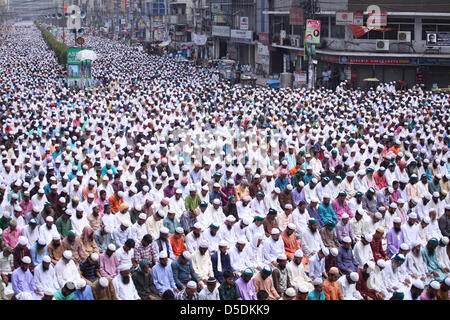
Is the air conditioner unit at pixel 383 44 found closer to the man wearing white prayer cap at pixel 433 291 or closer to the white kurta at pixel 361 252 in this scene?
the white kurta at pixel 361 252

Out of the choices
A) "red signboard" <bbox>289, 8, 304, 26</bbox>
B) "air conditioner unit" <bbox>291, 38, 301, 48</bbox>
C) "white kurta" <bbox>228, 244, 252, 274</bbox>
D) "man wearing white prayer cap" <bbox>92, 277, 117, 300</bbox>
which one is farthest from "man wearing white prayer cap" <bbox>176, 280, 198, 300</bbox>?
"air conditioner unit" <bbox>291, 38, 301, 48</bbox>

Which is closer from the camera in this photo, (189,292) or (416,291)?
(189,292)

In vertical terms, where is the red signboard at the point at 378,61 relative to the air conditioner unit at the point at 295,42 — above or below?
below

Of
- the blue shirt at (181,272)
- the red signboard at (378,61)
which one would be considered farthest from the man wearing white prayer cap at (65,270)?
the red signboard at (378,61)

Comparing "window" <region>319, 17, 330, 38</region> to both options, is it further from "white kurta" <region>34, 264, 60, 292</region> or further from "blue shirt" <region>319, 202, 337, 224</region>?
"white kurta" <region>34, 264, 60, 292</region>

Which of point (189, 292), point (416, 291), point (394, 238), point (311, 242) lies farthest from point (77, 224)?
point (416, 291)

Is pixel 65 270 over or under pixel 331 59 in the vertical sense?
under

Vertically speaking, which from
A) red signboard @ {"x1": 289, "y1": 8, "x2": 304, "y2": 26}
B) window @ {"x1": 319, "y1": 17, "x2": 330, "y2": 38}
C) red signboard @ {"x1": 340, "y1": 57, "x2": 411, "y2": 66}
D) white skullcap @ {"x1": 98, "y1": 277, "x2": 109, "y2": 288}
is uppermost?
red signboard @ {"x1": 289, "y1": 8, "x2": 304, "y2": 26}

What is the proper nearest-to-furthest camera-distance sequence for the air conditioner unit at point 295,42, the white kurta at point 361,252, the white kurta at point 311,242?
the white kurta at point 361,252 → the white kurta at point 311,242 → the air conditioner unit at point 295,42

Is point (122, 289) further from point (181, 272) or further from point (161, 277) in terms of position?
point (181, 272)

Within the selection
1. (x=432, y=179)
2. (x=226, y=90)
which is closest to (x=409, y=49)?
(x=226, y=90)

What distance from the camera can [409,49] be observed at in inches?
1217

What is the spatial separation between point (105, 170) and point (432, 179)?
5.84m

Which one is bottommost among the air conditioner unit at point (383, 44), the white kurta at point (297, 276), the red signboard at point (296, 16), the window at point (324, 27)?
the white kurta at point (297, 276)
